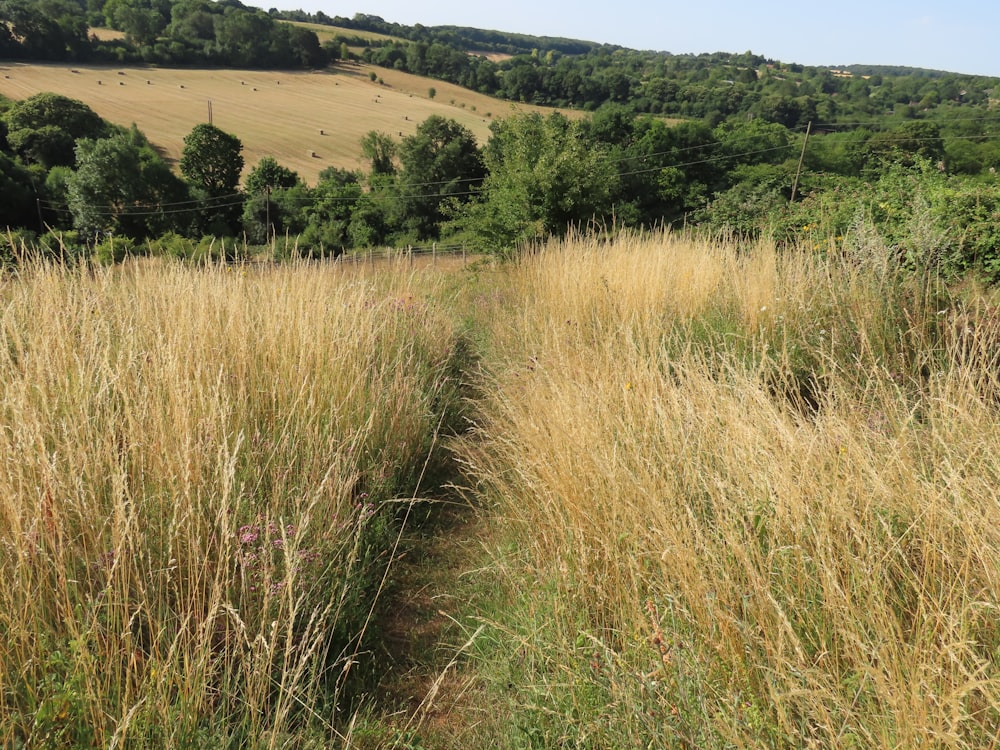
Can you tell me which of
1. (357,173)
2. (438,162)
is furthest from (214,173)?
(438,162)

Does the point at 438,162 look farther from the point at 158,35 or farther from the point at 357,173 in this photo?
the point at 158,35

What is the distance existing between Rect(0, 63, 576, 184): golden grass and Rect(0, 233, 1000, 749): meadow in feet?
161

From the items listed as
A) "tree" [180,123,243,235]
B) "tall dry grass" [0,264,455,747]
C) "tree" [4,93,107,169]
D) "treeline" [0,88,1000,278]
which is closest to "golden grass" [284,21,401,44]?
"tree" [4,93,107,169]

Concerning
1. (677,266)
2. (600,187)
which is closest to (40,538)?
(677,266)

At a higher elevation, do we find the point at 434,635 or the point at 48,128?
the point at 48,128

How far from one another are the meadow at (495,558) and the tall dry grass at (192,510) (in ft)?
0.05

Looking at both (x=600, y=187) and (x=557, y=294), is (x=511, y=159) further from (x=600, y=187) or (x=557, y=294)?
(x=557, y=294)

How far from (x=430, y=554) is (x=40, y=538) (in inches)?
64.1

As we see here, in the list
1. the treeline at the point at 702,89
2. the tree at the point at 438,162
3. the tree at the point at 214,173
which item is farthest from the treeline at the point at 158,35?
the tree at the point at 438,162

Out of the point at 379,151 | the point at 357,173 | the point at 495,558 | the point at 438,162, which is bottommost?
the point at 495,558

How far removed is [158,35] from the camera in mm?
70000

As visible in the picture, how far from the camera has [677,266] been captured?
542 cm

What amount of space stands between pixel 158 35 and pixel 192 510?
8994 centimetres

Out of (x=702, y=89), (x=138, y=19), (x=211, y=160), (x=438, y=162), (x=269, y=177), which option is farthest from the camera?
(x=138, y=19)
